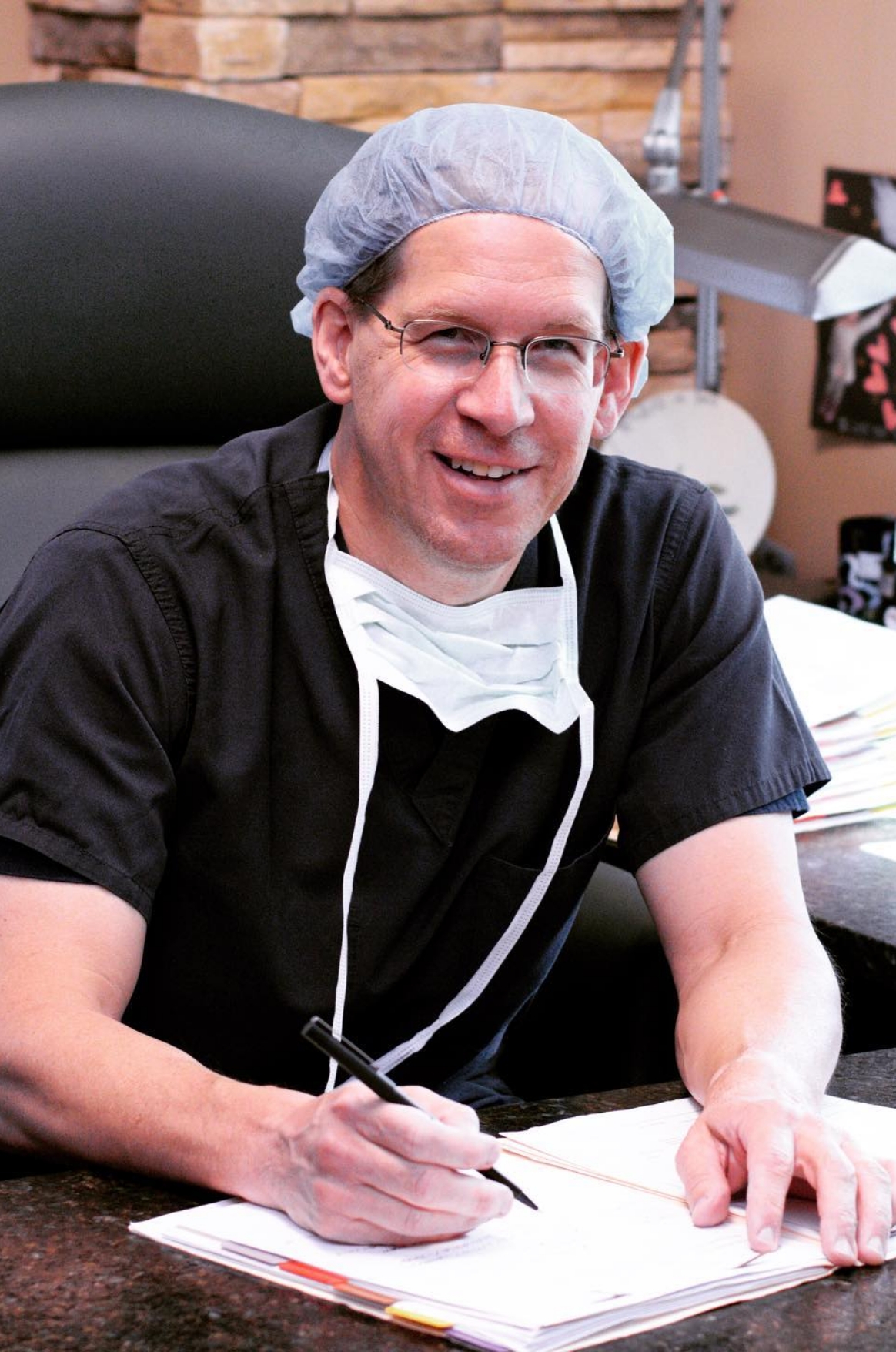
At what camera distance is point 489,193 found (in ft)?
3.93

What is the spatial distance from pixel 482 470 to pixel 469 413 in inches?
1.7

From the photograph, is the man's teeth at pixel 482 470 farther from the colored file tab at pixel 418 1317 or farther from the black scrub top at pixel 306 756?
the colored file tab at pixel 418 1317

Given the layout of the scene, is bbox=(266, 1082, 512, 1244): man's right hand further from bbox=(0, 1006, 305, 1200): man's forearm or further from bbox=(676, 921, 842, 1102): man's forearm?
bbox=(676, 921, 842, 1102): man's forearm

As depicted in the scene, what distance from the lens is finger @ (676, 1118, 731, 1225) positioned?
931 millimetres

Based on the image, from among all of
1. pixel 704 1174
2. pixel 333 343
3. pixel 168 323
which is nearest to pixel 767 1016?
pixel 704 1174

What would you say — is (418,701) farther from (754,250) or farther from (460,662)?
(754,250)

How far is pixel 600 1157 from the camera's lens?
0.99m

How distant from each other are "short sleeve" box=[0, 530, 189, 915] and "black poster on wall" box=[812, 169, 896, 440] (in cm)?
176

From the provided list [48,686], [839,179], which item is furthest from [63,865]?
[839,179]

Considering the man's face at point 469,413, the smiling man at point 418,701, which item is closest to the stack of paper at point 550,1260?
the smiling man at point 418,701

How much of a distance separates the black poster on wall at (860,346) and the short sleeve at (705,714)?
4.62 ft

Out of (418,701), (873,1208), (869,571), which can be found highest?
(418,701)

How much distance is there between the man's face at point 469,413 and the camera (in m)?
1.18

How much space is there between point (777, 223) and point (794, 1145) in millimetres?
1335
